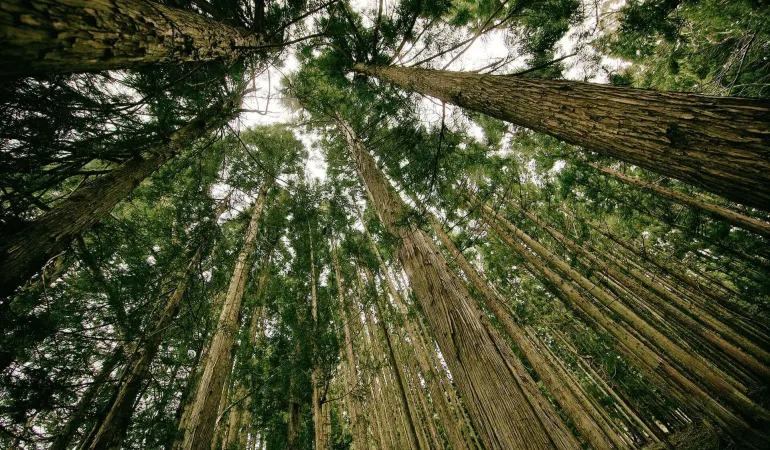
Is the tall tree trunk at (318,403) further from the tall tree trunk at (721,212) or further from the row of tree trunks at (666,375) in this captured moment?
the tall tree trunk at (721,212)

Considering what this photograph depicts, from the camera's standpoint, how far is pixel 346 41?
4691 mm

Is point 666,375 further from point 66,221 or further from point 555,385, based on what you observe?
point 66,221

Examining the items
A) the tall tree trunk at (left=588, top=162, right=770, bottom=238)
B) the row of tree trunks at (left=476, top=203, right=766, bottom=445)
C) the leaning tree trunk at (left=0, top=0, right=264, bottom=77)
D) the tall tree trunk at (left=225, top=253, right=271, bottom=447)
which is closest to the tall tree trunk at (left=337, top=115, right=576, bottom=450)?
the row of tree trunks at (left=476, top=203, right=766, bottom=445)

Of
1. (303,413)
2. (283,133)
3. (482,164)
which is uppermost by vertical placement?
(283,133)

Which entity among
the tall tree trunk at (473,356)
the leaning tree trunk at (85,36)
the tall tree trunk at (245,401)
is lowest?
the tall tree trunk at (473,356)

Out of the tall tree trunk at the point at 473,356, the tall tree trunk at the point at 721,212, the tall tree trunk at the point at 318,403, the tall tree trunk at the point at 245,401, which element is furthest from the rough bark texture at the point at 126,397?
the tall tree trunk at the point at 721,212

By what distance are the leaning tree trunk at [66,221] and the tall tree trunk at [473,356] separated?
298 centimetres

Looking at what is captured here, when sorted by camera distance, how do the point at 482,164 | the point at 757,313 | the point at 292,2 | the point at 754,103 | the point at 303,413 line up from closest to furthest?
the point at 754,103
the point at 292,2
the point at 482,164
the point at 757,313
the point at 303,413

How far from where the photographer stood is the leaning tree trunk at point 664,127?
92cm

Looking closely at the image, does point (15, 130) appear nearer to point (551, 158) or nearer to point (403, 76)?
point (403, 76)

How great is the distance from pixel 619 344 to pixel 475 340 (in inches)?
270

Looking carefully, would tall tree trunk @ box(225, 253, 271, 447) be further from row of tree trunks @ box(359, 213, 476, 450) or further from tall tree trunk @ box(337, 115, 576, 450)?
tall tree trunk @ box(337, 115, 576, 450)

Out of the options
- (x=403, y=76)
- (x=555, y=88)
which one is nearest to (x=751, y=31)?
(x=555, y=88)

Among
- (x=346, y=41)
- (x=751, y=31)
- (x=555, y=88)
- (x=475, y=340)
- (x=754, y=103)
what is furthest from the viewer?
(x=346, y=41)
